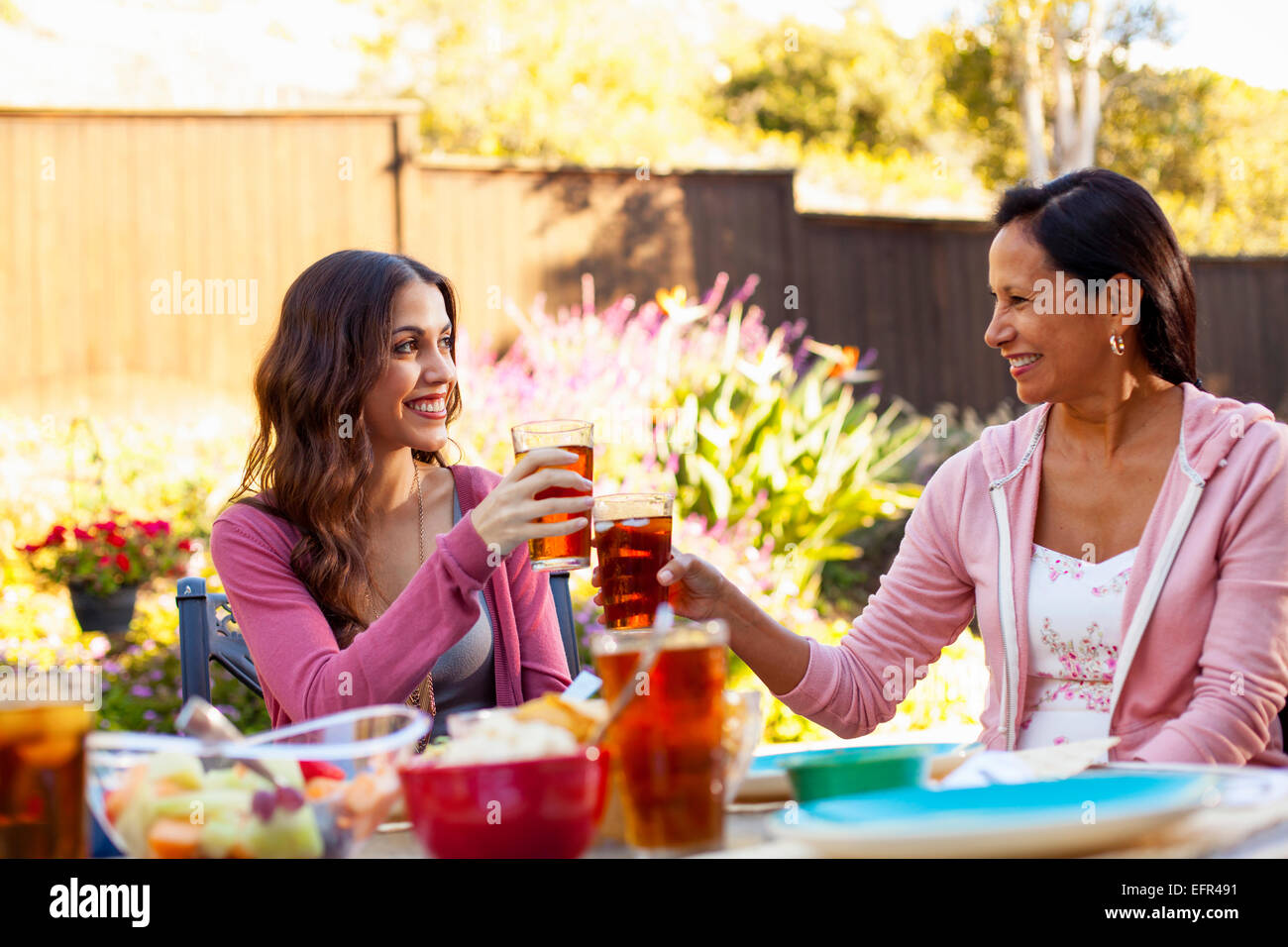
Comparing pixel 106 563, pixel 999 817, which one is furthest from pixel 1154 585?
pixel 106 563

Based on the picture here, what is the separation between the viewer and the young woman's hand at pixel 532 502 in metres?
1.54

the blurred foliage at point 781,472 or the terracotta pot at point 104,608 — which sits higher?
the blurred foliage at point 781,472

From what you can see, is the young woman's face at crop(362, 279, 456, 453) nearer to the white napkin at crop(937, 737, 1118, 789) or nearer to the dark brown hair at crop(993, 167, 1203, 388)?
the dark brown hair at crop(993, 167, 1203, 388)

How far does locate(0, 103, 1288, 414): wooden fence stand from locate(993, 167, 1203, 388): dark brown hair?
7.72m

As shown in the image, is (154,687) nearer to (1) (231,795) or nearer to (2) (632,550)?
(2) (632,550)

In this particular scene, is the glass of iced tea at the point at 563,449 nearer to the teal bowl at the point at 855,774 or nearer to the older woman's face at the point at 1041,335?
the teal bowl at the point at 855,774

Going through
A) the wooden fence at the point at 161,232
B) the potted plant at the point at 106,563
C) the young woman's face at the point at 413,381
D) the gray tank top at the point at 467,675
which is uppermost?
the wooden fence at the point at 161,232

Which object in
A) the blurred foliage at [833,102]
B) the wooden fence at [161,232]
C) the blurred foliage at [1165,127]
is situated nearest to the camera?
the wooden fence at [161,232]

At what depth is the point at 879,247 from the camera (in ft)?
37.7

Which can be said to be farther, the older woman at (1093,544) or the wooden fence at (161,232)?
the wooden fence at (161,232)

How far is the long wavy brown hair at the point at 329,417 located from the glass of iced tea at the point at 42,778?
1.17 m

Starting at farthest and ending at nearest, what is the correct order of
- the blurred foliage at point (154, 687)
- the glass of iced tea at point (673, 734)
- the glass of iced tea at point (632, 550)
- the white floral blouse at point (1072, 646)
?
the blurred foliage at point (154, 687) < the white floral blouse at point (1072, 646) < the glass of iced tea at point (632, 550) < the glass of iced tea at point (673, 734)

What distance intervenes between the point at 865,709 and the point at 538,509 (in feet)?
2.68

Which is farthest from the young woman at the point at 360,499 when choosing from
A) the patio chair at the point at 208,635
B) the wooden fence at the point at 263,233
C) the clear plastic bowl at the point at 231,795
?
the wooden fence at the point at 263,233
